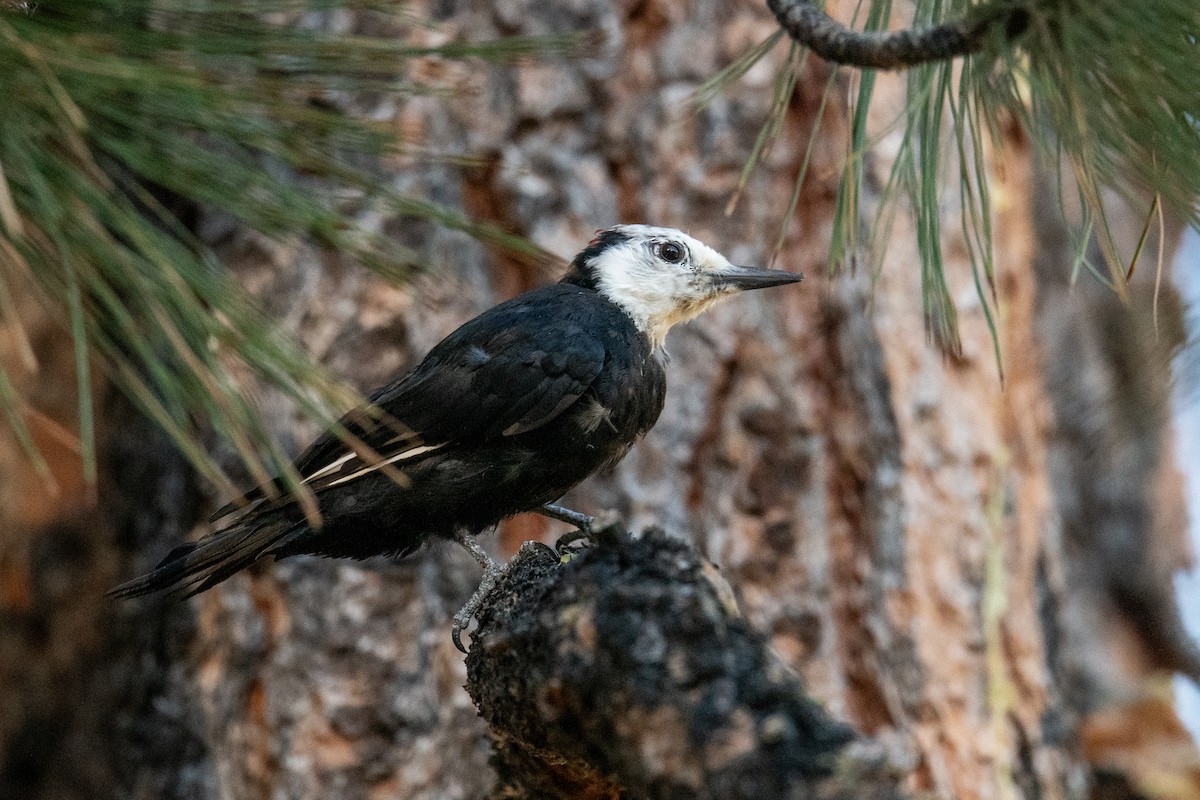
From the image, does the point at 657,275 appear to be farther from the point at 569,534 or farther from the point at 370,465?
the point at 370,465

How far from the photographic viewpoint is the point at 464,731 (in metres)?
3.14

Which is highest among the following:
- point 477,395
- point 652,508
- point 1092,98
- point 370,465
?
point 652,508

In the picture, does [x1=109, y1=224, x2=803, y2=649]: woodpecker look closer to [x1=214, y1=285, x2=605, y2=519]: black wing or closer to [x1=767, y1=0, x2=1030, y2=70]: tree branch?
[x1=214, y1=285, x2=605, y2=519]: black wing

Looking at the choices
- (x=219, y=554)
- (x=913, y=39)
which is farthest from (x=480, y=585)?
(x=913, y=39)

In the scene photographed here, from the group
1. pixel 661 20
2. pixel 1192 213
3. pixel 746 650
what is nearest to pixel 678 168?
pixel 661 20

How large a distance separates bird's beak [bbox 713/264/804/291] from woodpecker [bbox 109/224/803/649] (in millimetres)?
386

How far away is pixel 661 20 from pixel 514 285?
36.7 inches

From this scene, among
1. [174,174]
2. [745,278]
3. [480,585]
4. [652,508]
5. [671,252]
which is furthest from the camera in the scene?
[652,508]

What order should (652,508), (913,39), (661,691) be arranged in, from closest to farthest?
(661,691), (913,39), (652,508)

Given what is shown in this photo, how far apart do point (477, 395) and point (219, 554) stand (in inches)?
22.8

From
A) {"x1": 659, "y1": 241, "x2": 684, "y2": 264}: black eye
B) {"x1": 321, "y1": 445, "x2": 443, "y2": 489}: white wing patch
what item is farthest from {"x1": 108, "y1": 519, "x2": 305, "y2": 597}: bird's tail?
{"x1": 659, "y1": 241, "x2": 684, "y2": 264}: black eye

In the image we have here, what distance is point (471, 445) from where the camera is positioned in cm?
244

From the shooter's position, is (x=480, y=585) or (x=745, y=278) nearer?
(x=480, y=585)

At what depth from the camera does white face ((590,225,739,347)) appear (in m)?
2.89
